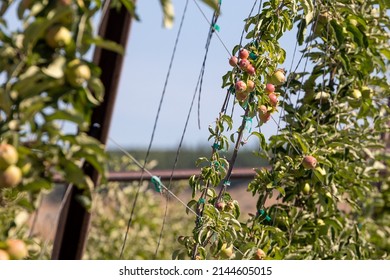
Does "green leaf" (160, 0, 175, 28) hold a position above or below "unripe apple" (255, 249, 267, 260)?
below

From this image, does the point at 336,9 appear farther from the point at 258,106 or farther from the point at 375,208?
the point at 375,208

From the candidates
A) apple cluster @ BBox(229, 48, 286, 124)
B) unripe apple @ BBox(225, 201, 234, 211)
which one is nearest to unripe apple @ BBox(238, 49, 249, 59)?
apple cluster @ BBox(229, 48, 286, 124)

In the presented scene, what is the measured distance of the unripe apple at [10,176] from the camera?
1339 millimetres

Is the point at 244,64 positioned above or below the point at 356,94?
below

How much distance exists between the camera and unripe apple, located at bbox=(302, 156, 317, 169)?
8.45 feet

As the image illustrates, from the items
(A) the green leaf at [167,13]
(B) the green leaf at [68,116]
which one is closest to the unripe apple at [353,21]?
(A) the green leaf at [167,13]

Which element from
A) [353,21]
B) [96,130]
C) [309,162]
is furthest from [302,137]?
[96,130]

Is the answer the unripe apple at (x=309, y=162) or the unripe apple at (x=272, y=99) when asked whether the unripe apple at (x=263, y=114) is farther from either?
the unripe apple at (x=309, y=162)

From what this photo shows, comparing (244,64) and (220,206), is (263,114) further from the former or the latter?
(220,206)

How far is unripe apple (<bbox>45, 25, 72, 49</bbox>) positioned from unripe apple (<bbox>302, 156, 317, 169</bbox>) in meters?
1.34

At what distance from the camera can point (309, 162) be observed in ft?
8.45

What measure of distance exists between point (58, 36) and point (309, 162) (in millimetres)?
1358

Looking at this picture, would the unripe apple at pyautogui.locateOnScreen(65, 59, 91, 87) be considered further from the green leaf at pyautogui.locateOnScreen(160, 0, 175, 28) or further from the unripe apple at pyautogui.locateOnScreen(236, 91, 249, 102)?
the unripe apple at pyautogui.locateOnScreen(236, 91, 249, 102)

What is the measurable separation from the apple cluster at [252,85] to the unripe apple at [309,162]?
20cm
